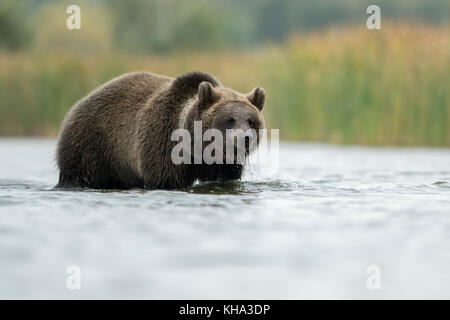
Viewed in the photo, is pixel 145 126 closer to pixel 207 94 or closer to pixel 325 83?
pixel 207 94

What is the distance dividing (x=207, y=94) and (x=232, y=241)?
260 cm

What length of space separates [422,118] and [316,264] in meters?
10.2

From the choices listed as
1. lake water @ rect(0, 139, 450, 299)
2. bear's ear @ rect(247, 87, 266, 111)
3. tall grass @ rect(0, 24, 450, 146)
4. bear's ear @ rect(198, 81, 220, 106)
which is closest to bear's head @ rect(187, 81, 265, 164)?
bear's ear @ rect(198, 81, 220, 106)

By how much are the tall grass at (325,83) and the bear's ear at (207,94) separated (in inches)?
295

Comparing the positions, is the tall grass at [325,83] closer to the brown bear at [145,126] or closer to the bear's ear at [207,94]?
the brown bear at [145,126]

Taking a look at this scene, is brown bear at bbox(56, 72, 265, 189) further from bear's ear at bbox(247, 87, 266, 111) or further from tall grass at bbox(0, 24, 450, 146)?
tall grass at bbox(0, 24, 450, 146)

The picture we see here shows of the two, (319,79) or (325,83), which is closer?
(325,83)

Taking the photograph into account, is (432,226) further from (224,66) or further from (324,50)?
(224,66)

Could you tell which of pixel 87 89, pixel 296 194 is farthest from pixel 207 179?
pixel 87 89

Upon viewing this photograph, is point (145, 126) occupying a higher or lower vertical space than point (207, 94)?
lower

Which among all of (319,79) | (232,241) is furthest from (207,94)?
(319,79)

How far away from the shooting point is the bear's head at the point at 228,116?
25.5 ft

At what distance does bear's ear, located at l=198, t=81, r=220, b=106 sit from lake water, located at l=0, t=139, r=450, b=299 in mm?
841

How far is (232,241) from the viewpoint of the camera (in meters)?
5.69
